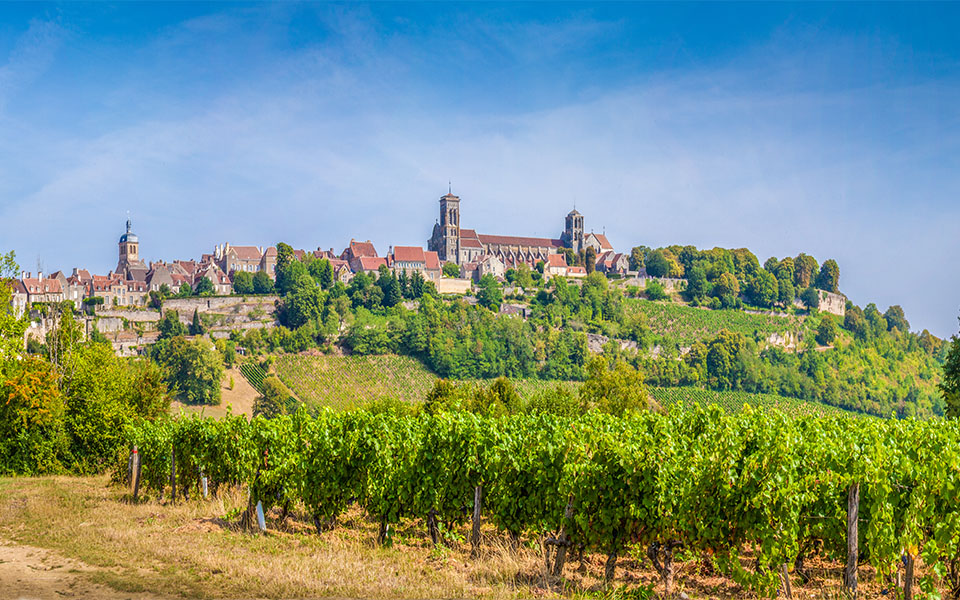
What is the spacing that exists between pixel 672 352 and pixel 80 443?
86.8 meters

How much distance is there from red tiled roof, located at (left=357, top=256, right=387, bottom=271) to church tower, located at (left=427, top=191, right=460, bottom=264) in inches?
565

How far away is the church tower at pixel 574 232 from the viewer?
497ft

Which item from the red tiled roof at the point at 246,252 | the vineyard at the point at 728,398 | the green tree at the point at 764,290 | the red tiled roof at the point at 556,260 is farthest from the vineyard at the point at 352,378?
the green tree at the point at 764,290

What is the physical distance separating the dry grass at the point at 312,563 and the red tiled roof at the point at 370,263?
4148 inches

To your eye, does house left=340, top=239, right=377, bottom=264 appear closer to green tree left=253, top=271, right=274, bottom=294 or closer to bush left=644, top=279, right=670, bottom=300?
green tree left=253, top=271, right=274, bottom=294

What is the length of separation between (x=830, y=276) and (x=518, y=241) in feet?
185

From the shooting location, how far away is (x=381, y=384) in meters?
82.0

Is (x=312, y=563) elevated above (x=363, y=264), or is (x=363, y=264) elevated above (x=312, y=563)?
(x=363, y=264)

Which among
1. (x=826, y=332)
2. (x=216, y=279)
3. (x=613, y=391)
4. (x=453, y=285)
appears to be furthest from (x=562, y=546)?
(x=826, y=332)

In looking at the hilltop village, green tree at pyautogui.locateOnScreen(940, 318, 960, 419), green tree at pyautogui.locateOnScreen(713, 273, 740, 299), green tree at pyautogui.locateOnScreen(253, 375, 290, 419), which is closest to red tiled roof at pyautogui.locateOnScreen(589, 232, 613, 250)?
the hilltop village

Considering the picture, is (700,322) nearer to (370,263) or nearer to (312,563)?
(370,263)

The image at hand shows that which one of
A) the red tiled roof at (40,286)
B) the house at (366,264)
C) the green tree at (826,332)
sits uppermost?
the house at (366,264)

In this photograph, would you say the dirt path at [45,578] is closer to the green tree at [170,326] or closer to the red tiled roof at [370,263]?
the green tree at [170,326]

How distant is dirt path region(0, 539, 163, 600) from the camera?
28.5 ft
